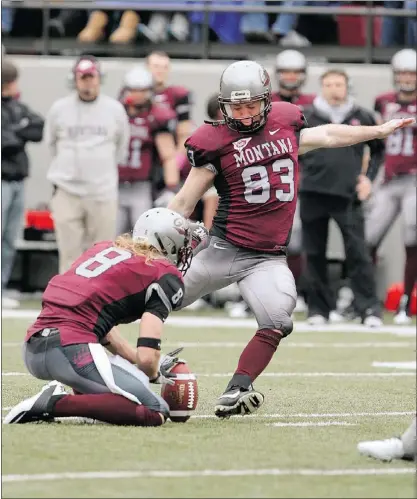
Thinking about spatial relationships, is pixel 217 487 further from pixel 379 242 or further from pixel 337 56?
pixel 337 56

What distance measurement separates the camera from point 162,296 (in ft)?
19.5

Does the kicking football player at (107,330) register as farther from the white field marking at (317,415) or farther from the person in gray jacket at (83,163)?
the person in gray jacket at (83,163)

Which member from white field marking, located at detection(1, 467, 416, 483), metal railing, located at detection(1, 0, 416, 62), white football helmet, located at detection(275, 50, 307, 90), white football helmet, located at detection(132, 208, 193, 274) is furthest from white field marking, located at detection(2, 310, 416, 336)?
white field marking, located at detection(1, 467, 416, 483)

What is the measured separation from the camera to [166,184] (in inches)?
501

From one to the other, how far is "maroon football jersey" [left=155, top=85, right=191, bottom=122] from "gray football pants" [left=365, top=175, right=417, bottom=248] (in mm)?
1912

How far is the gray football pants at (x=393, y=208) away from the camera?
12.2 metres

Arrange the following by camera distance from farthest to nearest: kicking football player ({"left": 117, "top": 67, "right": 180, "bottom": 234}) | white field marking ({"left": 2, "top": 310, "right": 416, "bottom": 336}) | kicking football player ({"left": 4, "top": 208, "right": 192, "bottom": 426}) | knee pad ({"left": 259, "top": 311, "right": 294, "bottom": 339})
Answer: kicking football player ({"left": 117, "top": 67, "right": 180, "bottom": 234}), white field marking ({"left": 2, "top": 310, "right": 416, "bottom": 336}), knee pad ({"left": 259, "top": 311, "right": 294, "bottom": 339}), kicking football player ({"left": 4, "top": 208, "right": 192, "bottom": 426})

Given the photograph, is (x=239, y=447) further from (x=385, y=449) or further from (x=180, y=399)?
(x=180, y=399)

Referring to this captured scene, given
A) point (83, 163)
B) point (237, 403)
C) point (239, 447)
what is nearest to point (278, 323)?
point (237, 403)

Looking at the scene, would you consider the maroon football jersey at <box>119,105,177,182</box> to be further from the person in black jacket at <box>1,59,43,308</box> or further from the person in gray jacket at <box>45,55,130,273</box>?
the person in black jacket at <box>1,59,43,308</box>

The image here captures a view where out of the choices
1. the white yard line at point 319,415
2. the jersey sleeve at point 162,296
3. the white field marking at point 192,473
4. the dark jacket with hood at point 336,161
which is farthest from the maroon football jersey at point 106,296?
the dark jacket with hood at point 336,161

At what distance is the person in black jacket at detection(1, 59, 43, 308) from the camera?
1251 centimetres

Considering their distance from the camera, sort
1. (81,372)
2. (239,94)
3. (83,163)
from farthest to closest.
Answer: (83,163), (239,94), (81,372)

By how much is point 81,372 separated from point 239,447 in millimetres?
833
